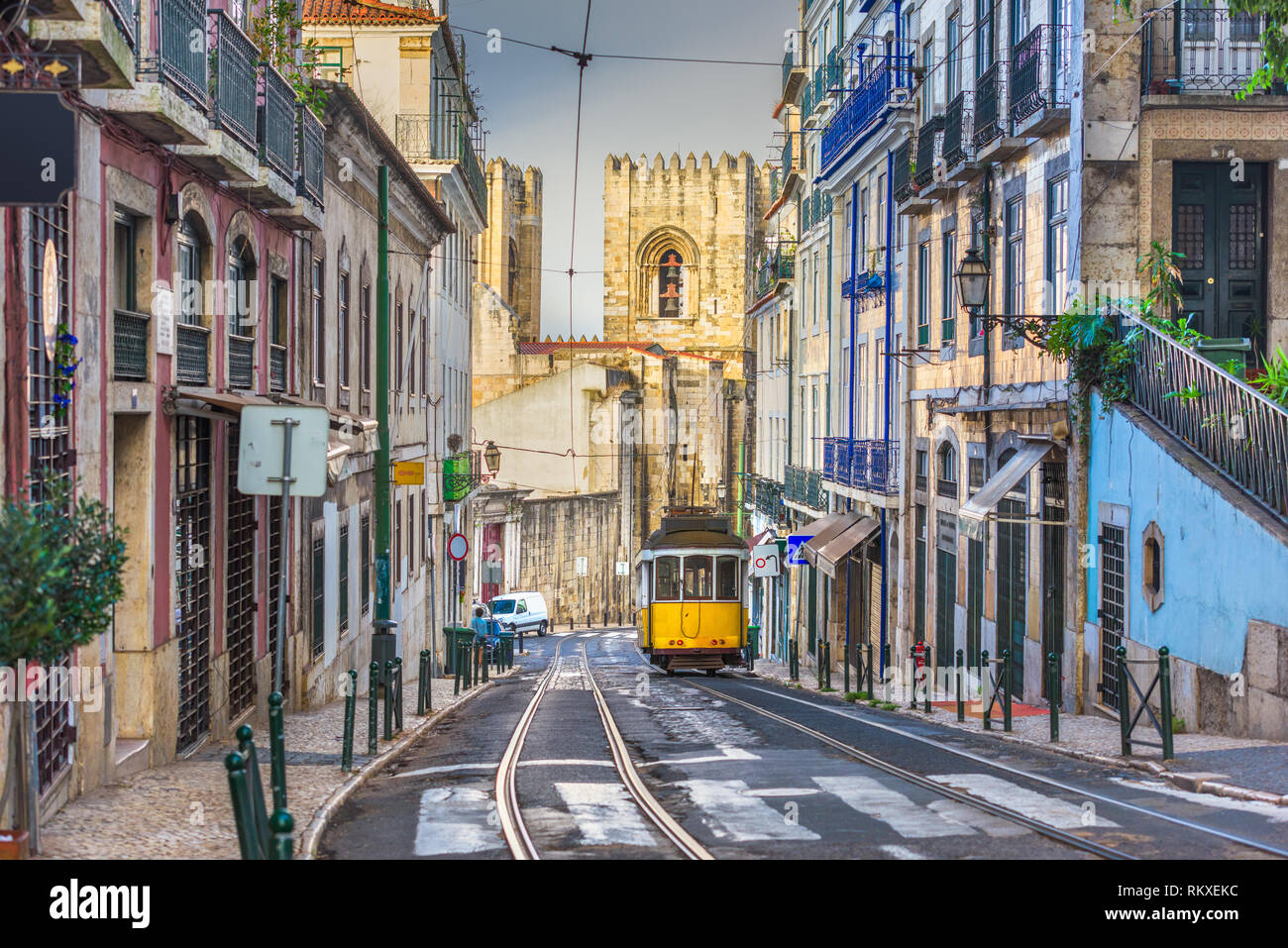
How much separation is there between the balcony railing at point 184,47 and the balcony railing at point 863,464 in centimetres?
1684

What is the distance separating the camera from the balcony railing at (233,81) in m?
13.1

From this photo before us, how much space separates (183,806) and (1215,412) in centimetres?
963

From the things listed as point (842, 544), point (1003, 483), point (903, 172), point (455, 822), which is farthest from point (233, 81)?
point (842, 544)

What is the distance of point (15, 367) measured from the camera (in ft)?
28.9

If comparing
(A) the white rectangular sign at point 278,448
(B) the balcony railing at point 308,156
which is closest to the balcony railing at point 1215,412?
(A) the white rectangular sign at point 278,448

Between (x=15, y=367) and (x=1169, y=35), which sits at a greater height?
(x=1169, y=35)

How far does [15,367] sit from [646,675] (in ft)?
70.7

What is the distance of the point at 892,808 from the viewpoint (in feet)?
32.9

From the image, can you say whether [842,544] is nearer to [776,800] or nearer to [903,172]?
[903,172]

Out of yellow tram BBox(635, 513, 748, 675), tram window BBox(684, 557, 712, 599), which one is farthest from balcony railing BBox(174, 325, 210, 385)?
tram window BBox(684, 557, 712, 599)

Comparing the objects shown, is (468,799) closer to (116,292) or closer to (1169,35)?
(116,292)
